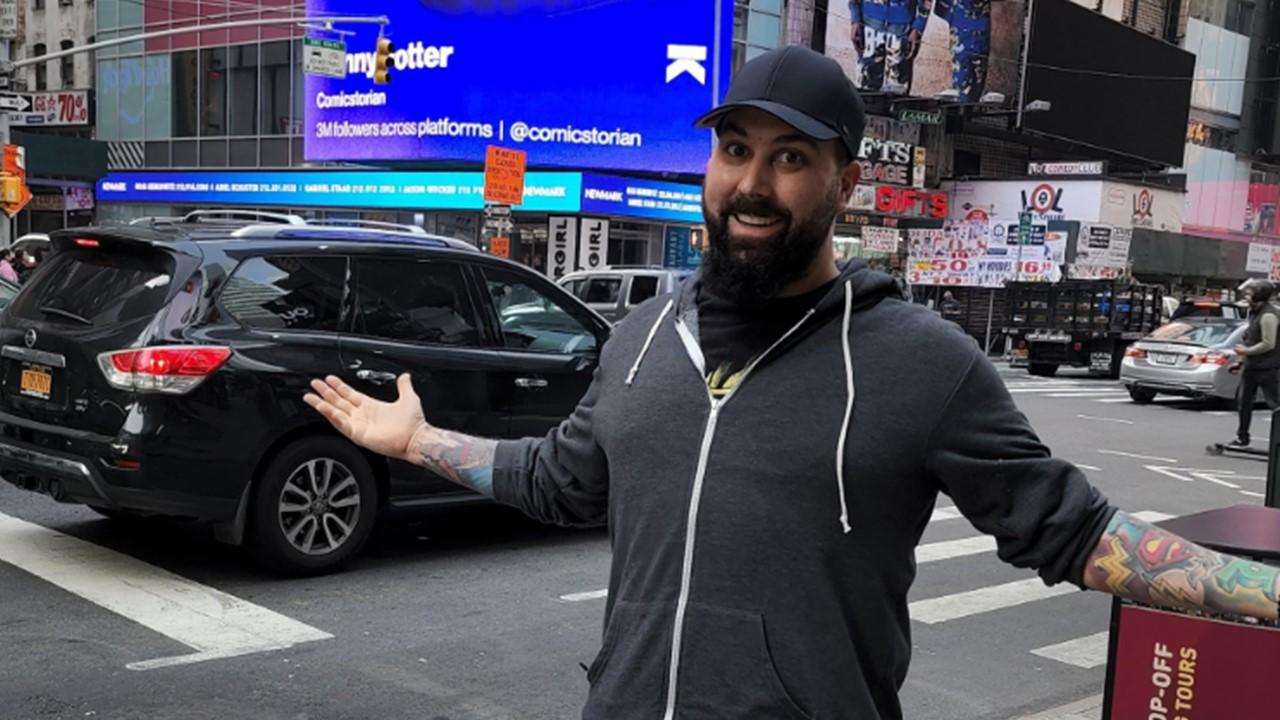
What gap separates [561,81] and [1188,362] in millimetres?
20668

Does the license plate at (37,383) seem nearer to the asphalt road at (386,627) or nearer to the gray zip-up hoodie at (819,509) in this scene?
the asphalt road at (386,627)

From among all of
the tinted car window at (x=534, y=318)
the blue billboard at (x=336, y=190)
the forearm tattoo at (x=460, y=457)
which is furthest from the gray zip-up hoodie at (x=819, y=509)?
the blue billboard at (x=336, y=190)

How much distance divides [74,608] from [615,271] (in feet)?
44.8

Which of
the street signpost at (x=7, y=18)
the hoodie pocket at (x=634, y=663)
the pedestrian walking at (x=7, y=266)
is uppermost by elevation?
the street signpost at (x=7, y=18)

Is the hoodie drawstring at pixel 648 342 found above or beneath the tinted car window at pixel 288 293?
above

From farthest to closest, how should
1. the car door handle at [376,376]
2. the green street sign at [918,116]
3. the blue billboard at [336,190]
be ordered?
the green street sign at [918,116]
the blue billboard at [336,190]
the car door handle at [376,376]

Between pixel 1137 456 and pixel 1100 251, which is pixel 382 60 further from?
pixel 1100 251

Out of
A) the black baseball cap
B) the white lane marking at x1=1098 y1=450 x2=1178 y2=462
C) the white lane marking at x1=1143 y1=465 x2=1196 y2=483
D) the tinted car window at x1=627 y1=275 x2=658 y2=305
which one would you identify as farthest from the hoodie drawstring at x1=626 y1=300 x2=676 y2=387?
the tinted car window at x1=627 y1=275 x2=658 y2=305

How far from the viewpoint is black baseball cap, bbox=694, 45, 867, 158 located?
190 centimetres

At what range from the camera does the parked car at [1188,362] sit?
64.3ft

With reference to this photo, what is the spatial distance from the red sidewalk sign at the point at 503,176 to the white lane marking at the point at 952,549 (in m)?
12.0

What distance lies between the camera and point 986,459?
1867 mm

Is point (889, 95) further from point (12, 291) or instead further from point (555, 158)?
point (12, 291)

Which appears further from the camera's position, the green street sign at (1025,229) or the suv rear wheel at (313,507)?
the green street sign at (1025,229)
